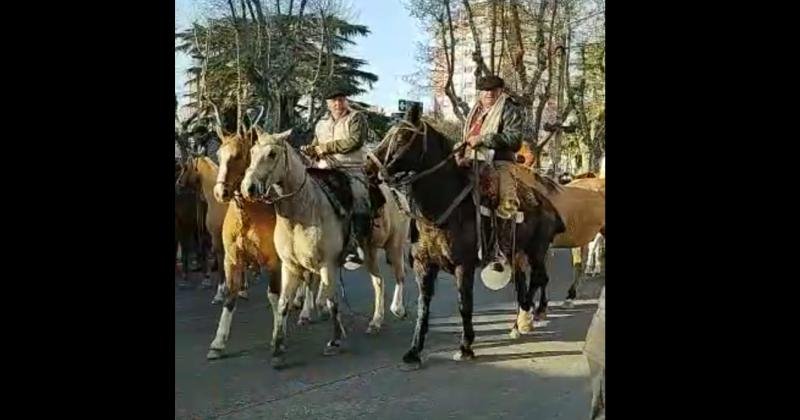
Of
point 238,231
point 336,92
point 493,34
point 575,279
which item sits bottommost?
point 575,279

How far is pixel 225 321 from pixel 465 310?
58cm

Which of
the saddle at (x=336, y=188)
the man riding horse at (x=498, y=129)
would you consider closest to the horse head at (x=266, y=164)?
the saddle at (x=336, y=188)

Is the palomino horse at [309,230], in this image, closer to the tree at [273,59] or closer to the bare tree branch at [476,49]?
the tree at [273,59]

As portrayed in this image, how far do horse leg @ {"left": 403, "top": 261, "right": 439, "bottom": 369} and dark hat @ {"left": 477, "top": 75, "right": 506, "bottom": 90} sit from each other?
0.49 meters

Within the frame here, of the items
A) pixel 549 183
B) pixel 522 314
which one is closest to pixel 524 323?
pixel 522 314

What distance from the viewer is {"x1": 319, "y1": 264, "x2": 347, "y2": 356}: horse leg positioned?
77.6 inches

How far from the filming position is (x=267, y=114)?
1.89 m

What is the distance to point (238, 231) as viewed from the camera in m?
2.05

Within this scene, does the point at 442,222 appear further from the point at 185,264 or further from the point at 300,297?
the point at 185,264

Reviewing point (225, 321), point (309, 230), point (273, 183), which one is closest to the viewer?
point (225, 321)

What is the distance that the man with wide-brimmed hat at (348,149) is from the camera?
1871mm
